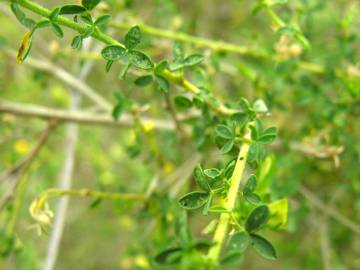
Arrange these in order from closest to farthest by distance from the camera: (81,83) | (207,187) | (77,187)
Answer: (207,187)
(81,83)
(77,187)

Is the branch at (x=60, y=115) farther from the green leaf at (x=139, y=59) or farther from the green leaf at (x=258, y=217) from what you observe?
the green leaf at (x=258, y=217)

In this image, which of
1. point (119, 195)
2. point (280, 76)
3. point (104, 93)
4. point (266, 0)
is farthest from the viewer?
point (104, 93)

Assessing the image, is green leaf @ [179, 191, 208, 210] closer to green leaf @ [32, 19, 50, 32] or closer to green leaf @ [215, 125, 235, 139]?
green leaf @ [215, 125, 235, 139]

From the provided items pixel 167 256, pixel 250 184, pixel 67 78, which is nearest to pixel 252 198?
pixel 250 184

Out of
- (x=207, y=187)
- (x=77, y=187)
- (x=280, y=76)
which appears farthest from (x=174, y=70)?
(x=77, y=187)

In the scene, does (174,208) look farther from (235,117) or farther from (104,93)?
(104,93)

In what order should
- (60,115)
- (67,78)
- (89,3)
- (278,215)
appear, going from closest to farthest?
(89,3), (278,215), (60,115), (67,78)

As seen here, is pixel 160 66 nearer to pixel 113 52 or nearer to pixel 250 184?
pixel 113 52

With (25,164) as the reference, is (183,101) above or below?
above

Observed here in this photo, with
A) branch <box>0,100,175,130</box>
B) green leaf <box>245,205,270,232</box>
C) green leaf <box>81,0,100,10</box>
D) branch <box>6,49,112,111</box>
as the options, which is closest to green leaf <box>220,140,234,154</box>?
green leaf <box>245,205,270,232</box>
